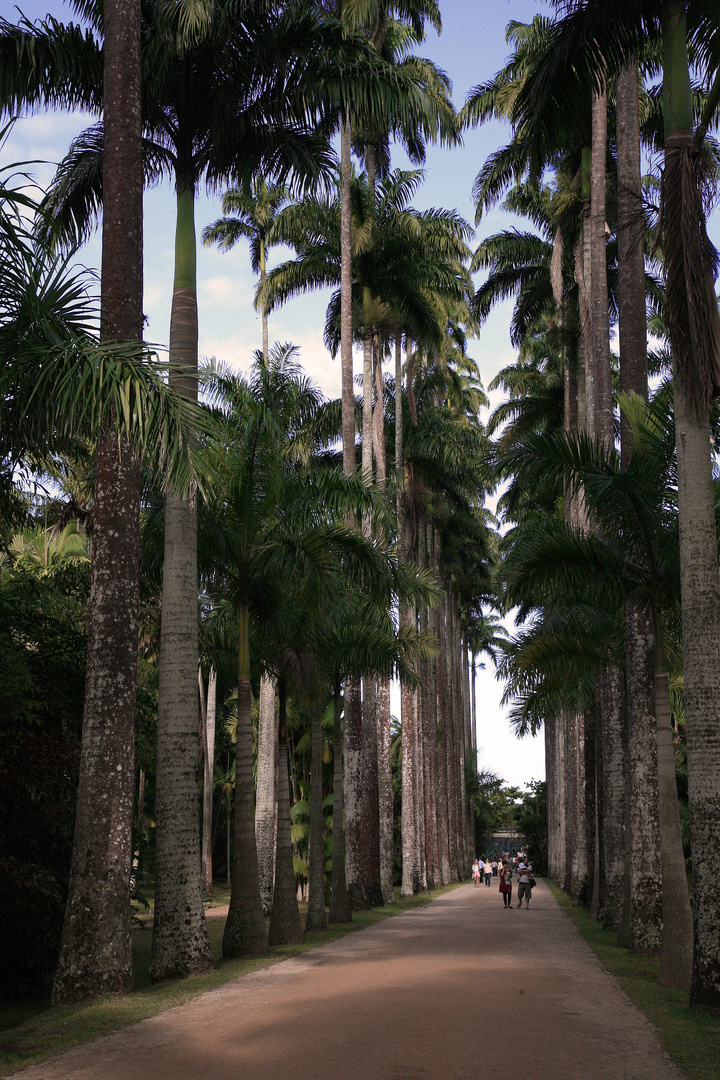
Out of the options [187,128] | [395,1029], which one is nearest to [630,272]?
[187,128]

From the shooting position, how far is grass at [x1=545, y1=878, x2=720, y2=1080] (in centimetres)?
820

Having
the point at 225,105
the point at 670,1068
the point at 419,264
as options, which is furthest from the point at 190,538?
the point at 419,264

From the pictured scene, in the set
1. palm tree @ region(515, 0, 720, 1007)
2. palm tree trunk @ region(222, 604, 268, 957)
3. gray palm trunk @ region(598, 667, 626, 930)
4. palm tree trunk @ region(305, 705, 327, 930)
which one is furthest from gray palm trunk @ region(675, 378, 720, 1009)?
palm tree trunk @ region(305, 705, 327, 930)

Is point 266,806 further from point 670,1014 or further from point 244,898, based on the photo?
point 670,1014

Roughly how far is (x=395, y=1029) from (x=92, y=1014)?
318 cm

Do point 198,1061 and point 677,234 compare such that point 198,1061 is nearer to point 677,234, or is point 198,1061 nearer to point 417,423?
point 677,234

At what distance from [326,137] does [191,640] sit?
388 inches

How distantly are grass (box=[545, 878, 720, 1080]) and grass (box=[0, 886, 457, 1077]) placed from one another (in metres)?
4.77

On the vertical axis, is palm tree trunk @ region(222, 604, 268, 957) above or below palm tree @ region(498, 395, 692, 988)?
below

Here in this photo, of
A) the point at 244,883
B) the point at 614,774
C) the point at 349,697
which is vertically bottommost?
the point at 244,883

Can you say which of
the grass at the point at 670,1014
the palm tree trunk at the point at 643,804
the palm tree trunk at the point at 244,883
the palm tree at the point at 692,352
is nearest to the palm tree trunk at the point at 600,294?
the palm tree trunk at the point at 643,804

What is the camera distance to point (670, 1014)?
1027 cm

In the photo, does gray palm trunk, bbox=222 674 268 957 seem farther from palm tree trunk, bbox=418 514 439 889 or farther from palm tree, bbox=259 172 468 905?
palm tree trunk, bbox=418 514 439 889

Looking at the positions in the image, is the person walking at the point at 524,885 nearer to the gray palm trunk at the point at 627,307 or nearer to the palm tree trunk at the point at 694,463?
the gray palm trunk at the point at 627,307
